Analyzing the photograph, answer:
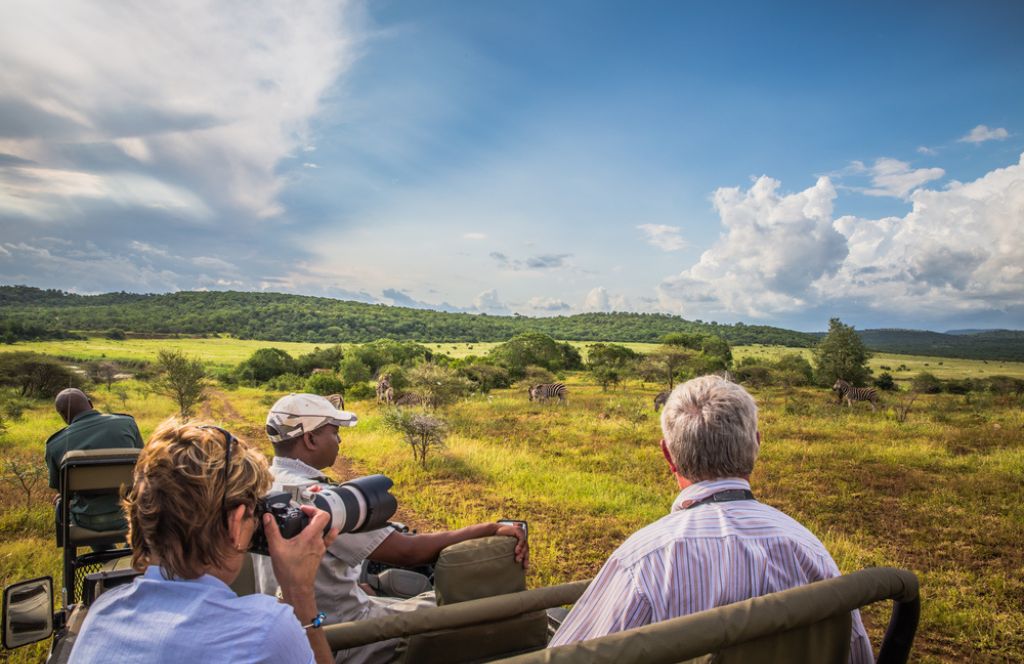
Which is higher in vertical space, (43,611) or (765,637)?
(765,637)

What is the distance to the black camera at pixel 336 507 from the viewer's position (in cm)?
153

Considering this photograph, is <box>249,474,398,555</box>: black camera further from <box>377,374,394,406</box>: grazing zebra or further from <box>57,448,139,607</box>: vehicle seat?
<box>377,374,394,406</box>: grazing zebra

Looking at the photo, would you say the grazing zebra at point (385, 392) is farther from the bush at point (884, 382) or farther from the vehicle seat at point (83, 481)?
the bush at point (884, 382)

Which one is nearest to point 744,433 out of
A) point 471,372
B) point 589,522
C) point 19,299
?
point 589,522

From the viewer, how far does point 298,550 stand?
1562 millimetres

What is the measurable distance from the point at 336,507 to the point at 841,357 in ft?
118

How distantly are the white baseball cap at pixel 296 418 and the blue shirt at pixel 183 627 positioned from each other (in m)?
1.80

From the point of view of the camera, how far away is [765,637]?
53.9 inches

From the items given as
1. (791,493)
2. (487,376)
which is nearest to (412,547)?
(791,493)

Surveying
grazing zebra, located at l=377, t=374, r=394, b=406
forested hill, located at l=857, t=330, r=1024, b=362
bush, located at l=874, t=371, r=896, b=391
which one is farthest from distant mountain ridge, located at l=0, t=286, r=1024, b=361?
Answer: grazing zebra, located at l=377, t=374, r=394, b=406

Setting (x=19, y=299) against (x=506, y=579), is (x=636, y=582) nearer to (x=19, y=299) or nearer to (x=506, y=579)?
(x=506, y=579)

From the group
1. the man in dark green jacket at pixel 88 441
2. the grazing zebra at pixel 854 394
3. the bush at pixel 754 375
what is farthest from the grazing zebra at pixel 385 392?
the bush at pixel 754 375

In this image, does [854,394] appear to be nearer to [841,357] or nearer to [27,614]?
[841,357]

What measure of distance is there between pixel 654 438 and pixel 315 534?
45.0 ft
